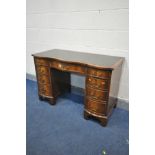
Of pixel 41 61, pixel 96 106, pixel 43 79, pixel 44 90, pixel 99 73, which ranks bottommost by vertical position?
pixel 96 106

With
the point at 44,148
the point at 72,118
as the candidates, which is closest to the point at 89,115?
the point at 72,118

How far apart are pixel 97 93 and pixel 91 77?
193mm

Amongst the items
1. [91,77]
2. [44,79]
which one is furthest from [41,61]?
[91,77]

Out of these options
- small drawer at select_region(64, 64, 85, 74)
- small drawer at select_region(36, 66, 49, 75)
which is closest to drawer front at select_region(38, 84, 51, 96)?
small drawer at select_region(36, 66, 49, 75)

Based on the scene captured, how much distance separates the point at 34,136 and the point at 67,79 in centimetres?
109

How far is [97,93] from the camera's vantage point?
1.87m

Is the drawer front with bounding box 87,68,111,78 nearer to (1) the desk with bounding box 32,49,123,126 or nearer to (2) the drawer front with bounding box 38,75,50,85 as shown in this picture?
(1) the desk with bounding box 32,49,123,126

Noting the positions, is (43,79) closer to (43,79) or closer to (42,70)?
(43,79)

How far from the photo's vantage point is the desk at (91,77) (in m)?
1.79
